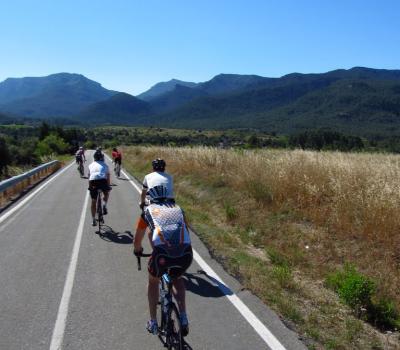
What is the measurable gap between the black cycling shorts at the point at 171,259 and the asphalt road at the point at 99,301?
1.04m

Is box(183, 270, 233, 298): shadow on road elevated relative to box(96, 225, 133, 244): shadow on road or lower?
elevated

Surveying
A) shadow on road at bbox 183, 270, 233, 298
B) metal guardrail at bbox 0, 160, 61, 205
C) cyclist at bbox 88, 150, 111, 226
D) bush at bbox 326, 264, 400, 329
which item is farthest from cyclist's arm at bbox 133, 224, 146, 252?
metal guardrail at bbox 0, 160, 61, 205

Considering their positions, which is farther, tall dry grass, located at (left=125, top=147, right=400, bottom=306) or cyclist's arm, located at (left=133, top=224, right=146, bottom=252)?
tall dry grass, located at (left=125, top=147, right=400, bottom=306)

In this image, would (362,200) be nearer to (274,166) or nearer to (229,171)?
(274,166)

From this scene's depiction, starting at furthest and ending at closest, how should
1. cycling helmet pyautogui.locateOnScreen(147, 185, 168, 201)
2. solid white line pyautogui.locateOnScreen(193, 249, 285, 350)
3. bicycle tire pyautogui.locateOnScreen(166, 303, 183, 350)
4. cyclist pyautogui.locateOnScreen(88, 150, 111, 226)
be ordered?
cyclist pyautogui.locateOnScreen(88, 150, 111, 226) < cycling helmet pyautogui.locateOnScreen(147, 185, 168, 201) < solid white line pyautogui.locateOnScreen(193, 249, 285, 350) < bicycle tire pyautogui.locateOnScreen(166, 303, 183, 350)

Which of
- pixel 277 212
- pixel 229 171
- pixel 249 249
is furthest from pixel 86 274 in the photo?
pixel 229 171

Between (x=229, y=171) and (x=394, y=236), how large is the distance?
905cm

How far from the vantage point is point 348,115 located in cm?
19775

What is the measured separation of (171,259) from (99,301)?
2.33 metres

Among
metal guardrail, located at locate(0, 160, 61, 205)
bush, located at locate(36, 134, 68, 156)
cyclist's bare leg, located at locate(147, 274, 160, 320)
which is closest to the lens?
cyclist's bare leg, located at locate(147, 274, 160, 320)

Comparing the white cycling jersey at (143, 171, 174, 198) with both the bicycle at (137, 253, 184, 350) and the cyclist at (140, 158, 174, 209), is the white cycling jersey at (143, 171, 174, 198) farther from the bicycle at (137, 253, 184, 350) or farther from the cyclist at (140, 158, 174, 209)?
the bicycle at (137, 253, 184, 350)

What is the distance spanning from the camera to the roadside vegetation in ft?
19.9

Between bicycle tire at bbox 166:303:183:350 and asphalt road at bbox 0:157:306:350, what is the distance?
0.44 m

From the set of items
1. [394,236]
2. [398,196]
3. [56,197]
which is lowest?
[56,197]
